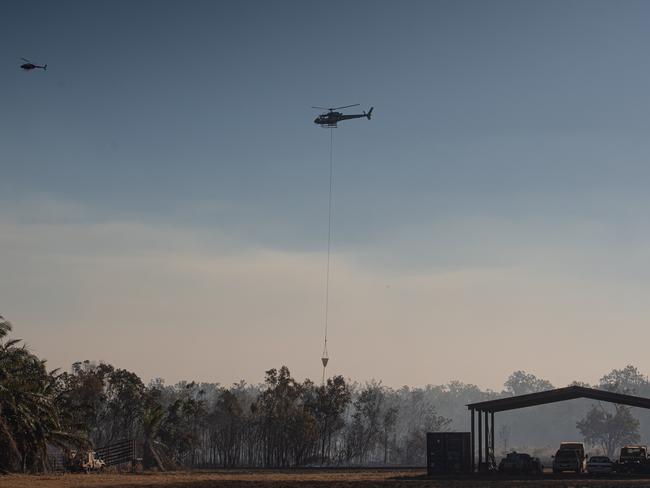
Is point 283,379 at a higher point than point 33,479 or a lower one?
higher

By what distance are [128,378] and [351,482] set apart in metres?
54.3

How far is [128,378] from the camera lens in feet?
302

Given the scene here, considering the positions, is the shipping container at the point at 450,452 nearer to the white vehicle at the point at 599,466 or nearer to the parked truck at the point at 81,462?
the white vehicle at the point at 599,466

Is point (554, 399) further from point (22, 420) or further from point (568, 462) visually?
point (22, 420)

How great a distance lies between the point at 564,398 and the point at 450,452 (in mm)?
7876

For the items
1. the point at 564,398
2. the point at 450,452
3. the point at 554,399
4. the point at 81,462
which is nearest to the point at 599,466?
the point at 564,398

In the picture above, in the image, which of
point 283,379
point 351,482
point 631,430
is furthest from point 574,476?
point 631,430

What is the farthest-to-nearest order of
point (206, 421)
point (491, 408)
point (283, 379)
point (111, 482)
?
point (206, 421)
point (283, 379)
point (491, 408)
point (111, 482)

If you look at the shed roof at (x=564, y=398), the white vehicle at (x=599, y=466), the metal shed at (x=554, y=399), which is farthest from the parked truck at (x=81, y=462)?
the white vehicle at (x=599, y=466)

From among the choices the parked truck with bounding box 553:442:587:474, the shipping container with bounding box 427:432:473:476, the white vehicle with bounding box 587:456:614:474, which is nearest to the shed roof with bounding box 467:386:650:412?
the shipping container with bounding box 427:432:473:476

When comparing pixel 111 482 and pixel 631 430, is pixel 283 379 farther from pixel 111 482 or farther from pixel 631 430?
pixel 631 430

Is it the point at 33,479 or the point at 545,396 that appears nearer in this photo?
the point at 33,479

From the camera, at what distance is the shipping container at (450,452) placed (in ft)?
176

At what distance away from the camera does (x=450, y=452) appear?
5400 cm
